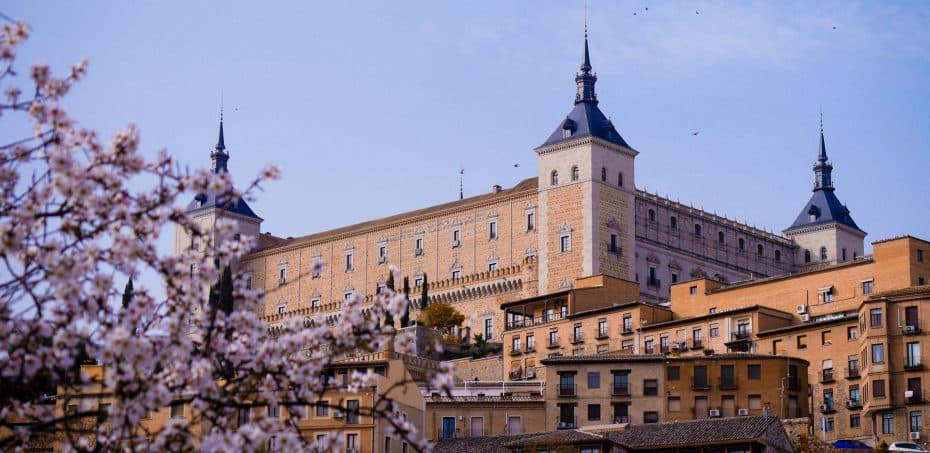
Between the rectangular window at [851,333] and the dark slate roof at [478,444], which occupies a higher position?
the rectangular window at [851,333]

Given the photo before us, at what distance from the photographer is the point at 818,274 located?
82.1m

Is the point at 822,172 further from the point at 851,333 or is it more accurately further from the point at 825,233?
the point at 851,333

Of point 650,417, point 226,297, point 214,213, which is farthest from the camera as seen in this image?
point 214,213

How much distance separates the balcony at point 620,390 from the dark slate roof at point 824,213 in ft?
206

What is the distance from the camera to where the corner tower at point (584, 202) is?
103188mm

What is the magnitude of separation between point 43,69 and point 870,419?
183 feet

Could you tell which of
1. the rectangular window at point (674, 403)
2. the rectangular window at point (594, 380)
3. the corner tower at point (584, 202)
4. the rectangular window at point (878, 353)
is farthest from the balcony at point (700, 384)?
the corner tower at point (584, 202)

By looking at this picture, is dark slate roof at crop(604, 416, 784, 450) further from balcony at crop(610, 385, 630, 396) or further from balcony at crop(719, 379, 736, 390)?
balcony at crop(719, 379, 736, 390)

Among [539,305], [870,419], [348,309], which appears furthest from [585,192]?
[348,309]

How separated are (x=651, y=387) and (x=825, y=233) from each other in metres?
61.7

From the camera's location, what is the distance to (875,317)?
66625mm

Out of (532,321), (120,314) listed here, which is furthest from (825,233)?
(120,314)

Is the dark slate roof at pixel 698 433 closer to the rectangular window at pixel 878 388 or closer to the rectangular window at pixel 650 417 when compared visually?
the rectangular window at pixel 650 417

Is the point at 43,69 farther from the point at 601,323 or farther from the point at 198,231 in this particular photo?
the point at 601,323
